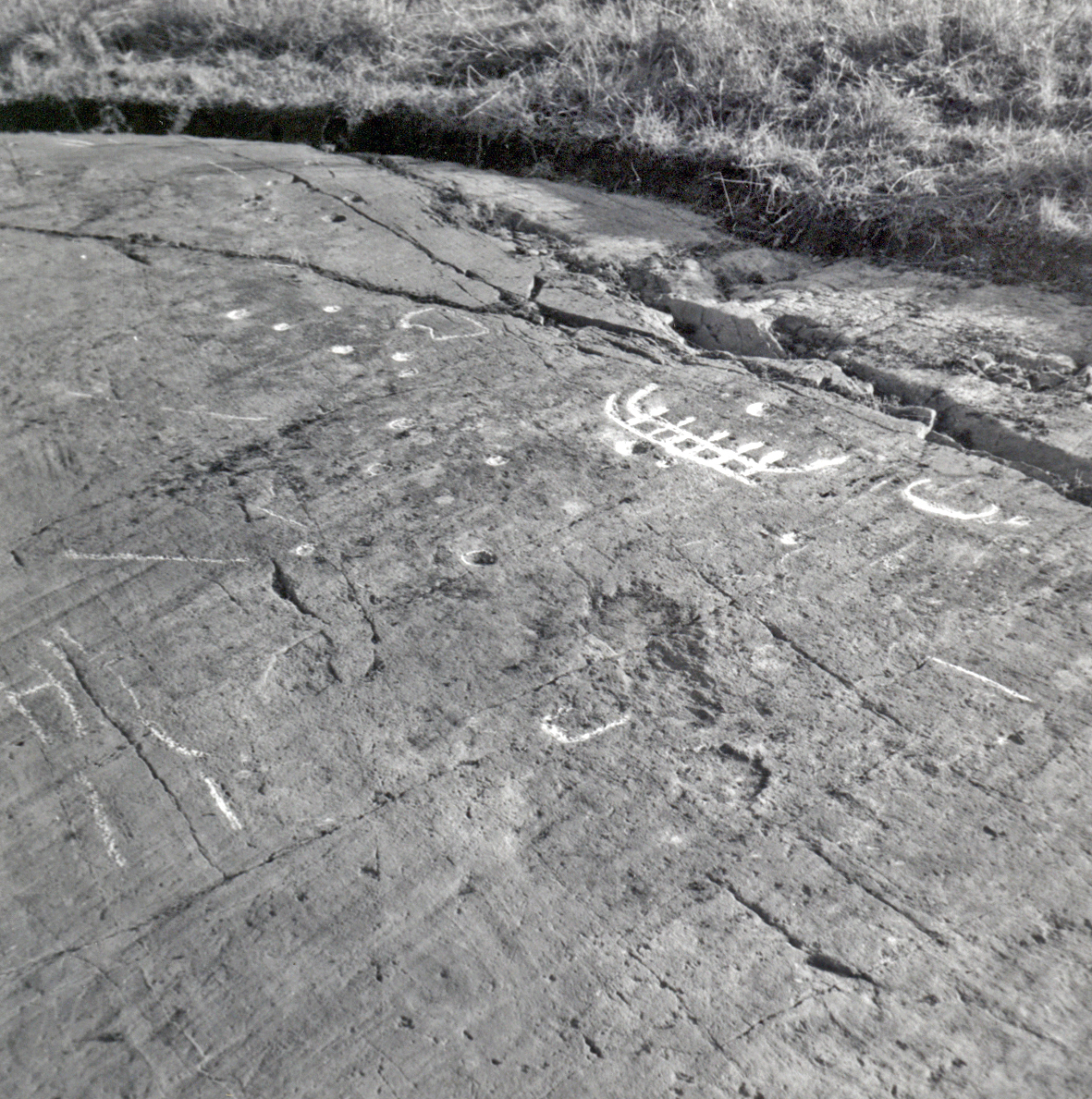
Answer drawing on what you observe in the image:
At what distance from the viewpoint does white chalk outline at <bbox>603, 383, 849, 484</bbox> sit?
3143 millimetres

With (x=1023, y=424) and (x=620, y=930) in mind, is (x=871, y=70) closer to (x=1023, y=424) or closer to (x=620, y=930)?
(x=1023, y=424)

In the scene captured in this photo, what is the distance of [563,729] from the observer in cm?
232

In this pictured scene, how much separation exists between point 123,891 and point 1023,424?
8.88ft

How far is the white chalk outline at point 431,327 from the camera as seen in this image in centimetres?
389

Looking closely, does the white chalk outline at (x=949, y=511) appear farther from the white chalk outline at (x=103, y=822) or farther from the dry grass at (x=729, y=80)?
the white chalk outline at (x=103, y=822)

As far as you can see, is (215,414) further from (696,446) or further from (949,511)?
(949,511)

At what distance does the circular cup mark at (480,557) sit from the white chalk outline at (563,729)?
562 mm

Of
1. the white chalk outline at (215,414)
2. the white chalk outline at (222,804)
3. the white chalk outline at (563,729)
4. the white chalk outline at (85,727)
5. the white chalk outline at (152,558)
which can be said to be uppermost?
the white chalk outline at (563,729)

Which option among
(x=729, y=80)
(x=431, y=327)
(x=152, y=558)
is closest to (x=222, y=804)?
(x=152, y=558)

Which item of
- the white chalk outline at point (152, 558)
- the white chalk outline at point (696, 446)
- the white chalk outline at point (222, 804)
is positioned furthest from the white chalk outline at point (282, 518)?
the white chalk outline at point (696, 446)

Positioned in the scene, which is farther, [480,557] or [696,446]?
[696,446]

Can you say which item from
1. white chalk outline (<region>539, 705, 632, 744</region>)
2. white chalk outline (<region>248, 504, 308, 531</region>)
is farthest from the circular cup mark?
white chalk outline (<region>539, 705, 632, 744</region>)

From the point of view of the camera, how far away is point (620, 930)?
192cm

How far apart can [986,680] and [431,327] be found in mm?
2324
